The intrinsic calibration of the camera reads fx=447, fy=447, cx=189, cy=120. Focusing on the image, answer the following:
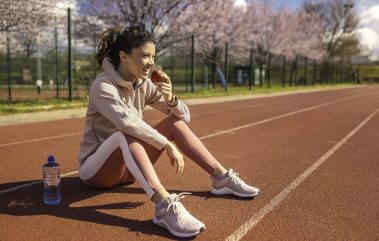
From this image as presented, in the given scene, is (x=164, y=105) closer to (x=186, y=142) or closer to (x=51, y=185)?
(x=186, y=142)

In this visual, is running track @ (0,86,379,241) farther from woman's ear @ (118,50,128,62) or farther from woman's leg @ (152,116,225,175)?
woman's ear @ (118,50,128,62)

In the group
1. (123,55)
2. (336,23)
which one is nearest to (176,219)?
(123,55)

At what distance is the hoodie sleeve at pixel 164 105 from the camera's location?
4047 millimetres

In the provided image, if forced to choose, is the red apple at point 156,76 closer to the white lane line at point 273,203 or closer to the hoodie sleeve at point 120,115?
the hoodie sleeve at point 120,115

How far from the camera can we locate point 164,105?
4.23 meters

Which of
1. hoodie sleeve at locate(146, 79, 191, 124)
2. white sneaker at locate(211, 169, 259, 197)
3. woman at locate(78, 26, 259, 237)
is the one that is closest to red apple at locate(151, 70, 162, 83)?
woman at locate(78, 26, 259, 237)

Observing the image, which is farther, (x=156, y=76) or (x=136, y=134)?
(x=156, y=76)

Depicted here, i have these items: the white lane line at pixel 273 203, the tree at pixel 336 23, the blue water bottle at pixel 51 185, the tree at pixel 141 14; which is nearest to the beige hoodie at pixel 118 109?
the blue water bottle at pixel 51 185

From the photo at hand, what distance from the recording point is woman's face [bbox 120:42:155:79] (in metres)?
3.65

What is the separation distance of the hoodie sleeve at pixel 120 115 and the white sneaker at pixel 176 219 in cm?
51

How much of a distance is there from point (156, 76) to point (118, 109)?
633 mm

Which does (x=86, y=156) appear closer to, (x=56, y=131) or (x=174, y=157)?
(x=174, y=157)

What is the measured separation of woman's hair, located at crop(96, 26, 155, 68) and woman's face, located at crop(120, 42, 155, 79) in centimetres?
3

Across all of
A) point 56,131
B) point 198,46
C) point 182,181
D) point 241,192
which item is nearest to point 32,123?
point 56,131
